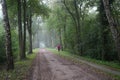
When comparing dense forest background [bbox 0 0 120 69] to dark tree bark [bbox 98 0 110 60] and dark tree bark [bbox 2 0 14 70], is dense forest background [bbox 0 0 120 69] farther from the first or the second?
dark tree bark [bbox 2 0 14 70]

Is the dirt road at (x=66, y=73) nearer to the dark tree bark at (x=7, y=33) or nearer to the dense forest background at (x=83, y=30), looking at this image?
the dark tree bark at (x=7, y=33)

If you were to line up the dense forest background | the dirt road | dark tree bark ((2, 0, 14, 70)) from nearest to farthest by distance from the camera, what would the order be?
the dirt road → dark tree bark ((2, 0, 14, 70)) → the dense forest background

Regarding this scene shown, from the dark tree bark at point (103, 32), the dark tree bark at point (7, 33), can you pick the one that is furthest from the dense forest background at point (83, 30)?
the dark tree bark at point (7, 33)

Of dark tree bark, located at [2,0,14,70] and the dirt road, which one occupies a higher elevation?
dark tree bark, located at [2,0,14,70]

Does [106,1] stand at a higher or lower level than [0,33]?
higher

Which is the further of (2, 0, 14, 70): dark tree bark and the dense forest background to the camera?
the dense forest background

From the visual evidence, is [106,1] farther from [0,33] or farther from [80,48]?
[80,48]

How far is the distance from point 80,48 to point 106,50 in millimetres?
6974

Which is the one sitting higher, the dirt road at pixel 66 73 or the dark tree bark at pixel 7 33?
the dark tree bark at pixel 7 33

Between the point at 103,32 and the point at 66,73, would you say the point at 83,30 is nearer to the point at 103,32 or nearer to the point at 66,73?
the point at 103,32

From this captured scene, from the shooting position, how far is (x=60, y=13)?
1527 inches

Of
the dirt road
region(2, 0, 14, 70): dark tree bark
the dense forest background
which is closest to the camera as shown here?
the dirt road

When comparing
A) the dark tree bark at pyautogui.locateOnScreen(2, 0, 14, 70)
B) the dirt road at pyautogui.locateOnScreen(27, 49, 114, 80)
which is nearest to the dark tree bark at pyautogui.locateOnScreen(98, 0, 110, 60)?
the dirt road at pyautogui.locateOnScreen(27, 49, 114, 80)

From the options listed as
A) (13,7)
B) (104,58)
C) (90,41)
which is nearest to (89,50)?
(90,41)
